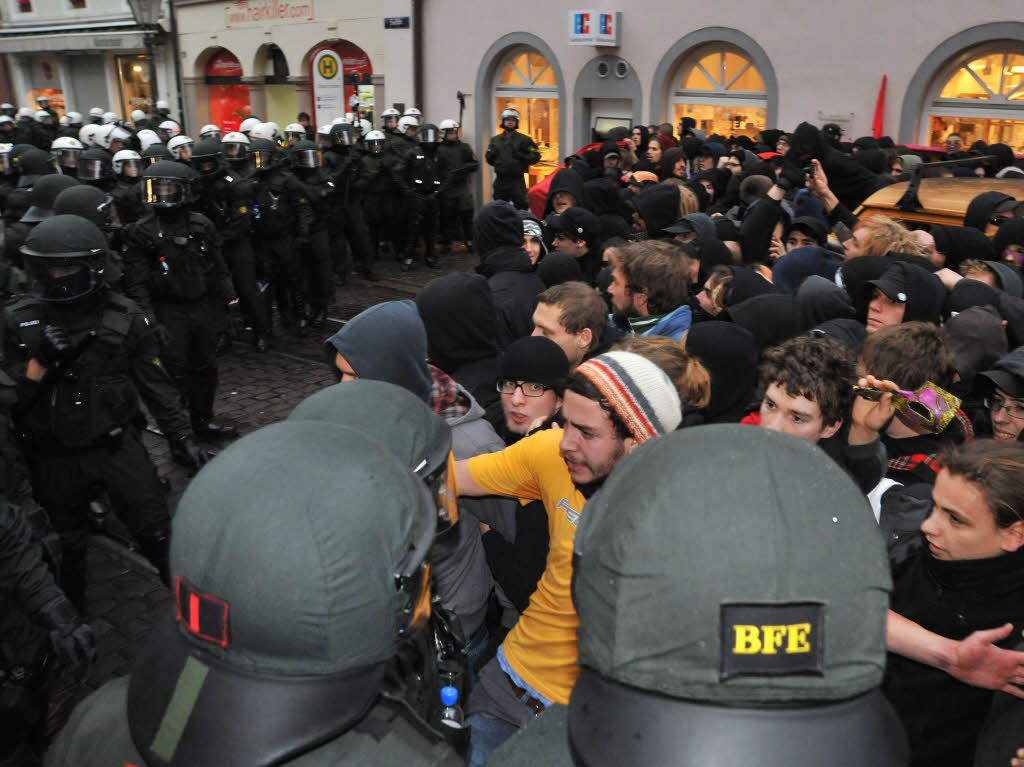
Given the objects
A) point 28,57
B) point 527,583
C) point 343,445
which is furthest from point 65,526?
point 28,57

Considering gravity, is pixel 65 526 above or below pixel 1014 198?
below

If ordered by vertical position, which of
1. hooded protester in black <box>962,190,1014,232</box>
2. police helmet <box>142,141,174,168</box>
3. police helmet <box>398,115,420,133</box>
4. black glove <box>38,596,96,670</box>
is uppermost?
police helmet <box>398,115,420,133</box>

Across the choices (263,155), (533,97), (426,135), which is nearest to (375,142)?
(426,135)

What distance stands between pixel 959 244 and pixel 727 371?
283 cm

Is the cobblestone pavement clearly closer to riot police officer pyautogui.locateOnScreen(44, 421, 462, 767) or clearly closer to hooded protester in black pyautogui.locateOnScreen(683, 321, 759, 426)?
riot police officer pyautogui.locateOnScreen(44, 421, 462, 767)

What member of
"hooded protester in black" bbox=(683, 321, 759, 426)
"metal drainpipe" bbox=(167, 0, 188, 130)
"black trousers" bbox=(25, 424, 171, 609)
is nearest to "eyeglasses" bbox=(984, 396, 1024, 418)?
"hooded protester in black" bbox=(683, 321, 759, 426)

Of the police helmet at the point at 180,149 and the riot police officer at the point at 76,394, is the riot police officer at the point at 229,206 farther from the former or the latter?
the riot police officer at the point at 76,394

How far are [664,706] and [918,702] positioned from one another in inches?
61.4

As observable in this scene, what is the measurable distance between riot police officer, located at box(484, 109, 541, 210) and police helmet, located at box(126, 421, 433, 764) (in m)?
13.6

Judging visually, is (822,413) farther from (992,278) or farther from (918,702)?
(992,278)

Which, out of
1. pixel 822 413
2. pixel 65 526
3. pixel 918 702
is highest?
pixel 822 413

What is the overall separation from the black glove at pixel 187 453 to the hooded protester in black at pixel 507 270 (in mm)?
2433

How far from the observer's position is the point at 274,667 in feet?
4.04

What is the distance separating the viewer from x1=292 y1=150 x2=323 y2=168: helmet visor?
9.88 m
